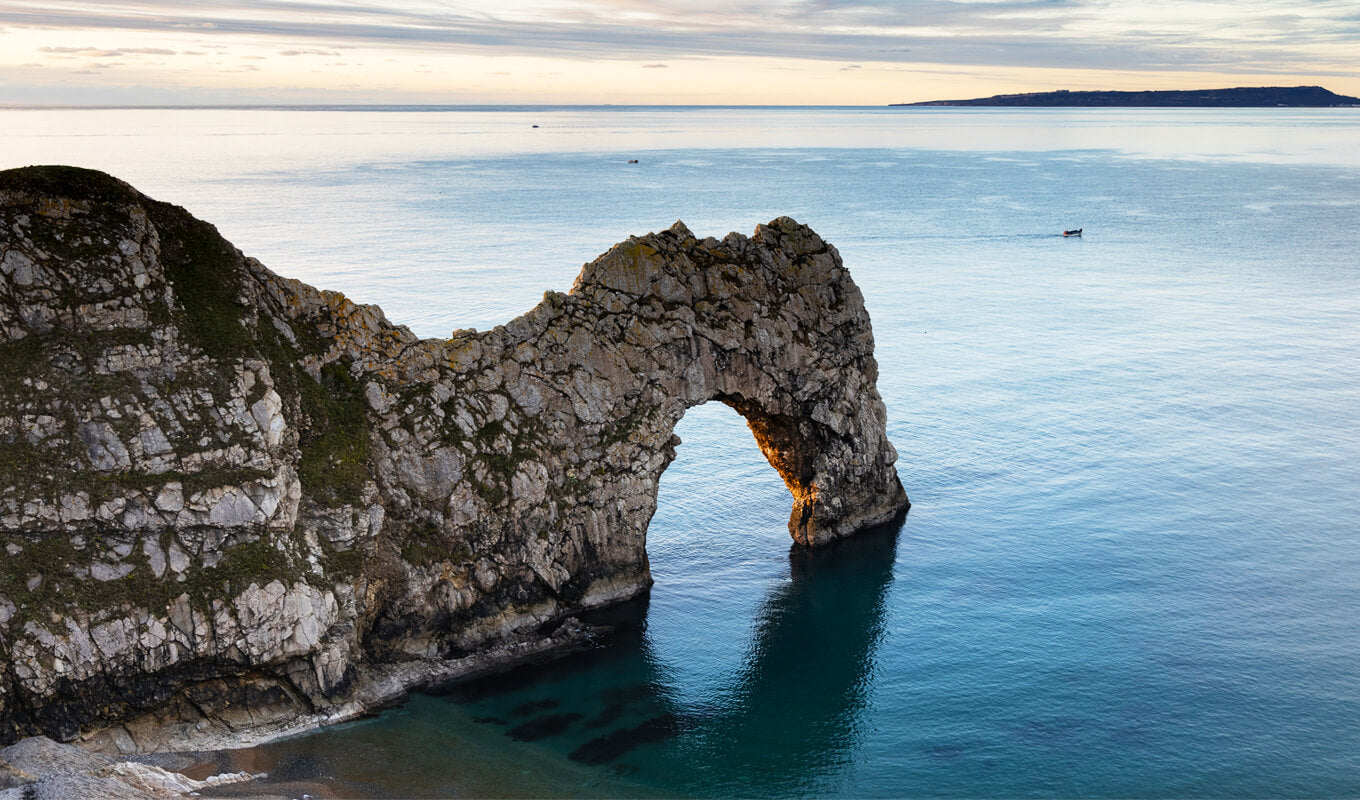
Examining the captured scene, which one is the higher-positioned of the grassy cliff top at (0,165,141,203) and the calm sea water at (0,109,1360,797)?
the grassy cliff top at (0,165,141,203)

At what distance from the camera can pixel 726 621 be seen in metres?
55.1

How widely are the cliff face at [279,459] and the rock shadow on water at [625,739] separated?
8428 millimetres

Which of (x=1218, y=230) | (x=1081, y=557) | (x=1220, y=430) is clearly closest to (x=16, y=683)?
(x=1081, y=557)

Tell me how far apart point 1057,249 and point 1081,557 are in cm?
11238

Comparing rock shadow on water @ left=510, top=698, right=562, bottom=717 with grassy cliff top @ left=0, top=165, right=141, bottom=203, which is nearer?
grassy cliff top @ left=0, top=165, right=141, bottom=203

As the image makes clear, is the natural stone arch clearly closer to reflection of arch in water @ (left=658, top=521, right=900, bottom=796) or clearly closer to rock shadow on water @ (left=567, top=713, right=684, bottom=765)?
reflection of arch in water @ (left=658, top=521, right=900, bottom=796)

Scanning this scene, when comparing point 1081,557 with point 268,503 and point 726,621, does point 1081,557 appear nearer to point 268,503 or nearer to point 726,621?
point 726,621

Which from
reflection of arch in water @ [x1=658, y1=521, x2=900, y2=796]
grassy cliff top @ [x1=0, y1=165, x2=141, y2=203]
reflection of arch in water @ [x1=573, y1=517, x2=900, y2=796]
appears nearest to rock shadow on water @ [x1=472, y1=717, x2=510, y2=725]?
reflection of arch in water @ [x1=573, y1=517, x2=900, y2=796]

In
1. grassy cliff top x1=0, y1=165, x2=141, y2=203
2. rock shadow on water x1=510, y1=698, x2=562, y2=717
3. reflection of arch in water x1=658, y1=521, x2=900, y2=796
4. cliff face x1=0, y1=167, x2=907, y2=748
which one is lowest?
reflection of arch in water x1=658, y1=521, x2=900, y2=796

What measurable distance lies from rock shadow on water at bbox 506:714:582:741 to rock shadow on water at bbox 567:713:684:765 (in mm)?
1567

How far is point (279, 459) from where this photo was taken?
4381 centimetres

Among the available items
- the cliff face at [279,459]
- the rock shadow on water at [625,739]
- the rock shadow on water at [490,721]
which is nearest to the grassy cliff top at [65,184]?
the cliff face at [279,459]

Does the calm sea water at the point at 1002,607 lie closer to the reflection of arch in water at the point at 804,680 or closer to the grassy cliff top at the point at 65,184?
the reflection of arch in water at the point at 804,680

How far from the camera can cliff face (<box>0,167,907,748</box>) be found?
1575 inches
